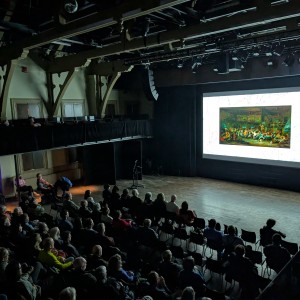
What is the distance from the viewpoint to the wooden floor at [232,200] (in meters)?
8.68

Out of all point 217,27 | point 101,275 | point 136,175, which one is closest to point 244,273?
point 101,275

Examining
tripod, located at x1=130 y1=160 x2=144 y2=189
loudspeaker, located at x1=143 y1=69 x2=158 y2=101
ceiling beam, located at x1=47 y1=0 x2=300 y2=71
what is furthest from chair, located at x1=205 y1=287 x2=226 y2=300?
loudspeaker, located at x1=143 y1=69 x2=158 y2=101

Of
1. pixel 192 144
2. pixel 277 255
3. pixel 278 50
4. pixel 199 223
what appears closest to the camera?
pixel 277 255

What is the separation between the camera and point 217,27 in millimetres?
6969

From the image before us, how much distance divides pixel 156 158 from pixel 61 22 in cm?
1011

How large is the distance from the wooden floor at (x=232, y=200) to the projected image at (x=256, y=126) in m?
1.97

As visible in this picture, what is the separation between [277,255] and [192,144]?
31.8 feet

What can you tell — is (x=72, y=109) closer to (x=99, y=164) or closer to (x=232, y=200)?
(x=99, y=164)

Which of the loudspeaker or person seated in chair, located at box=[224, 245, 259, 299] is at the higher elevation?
the loudspeaker

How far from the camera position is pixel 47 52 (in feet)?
40.4

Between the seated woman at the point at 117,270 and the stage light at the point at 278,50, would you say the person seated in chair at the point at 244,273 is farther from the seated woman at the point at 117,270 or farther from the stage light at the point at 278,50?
the stage light at the point at 278,50

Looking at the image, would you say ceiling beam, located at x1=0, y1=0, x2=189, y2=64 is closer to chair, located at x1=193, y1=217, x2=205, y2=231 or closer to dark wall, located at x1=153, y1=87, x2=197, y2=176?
chair, located at x1=193, y1=217, x2=205, y2=231

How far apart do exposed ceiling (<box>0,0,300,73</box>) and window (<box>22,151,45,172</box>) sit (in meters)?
4.07

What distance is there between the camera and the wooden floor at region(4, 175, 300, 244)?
868 cm
